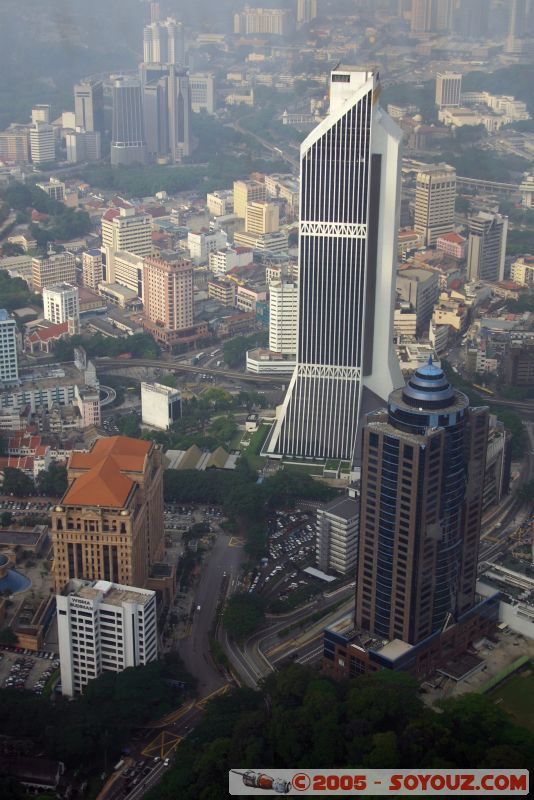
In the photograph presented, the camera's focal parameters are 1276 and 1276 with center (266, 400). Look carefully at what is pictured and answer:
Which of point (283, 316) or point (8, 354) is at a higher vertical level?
point (283, 316)

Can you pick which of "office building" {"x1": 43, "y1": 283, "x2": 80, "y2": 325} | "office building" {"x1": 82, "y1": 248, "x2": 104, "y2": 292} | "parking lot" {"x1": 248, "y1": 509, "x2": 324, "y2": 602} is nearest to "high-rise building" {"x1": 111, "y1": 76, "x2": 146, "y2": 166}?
"office building" {"x1": 82, "y1": 248, "x2": 104, "y2": 292}

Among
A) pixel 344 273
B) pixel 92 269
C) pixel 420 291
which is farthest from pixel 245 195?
pixel 344 273

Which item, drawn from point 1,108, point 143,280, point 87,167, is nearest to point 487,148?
point 87,167

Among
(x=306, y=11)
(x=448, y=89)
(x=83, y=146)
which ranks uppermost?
(x=306, y=11)

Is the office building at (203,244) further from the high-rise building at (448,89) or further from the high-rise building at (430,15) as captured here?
the high-rise building at (448,89)

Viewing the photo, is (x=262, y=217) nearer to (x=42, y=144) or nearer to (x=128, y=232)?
(x=128, y=232)

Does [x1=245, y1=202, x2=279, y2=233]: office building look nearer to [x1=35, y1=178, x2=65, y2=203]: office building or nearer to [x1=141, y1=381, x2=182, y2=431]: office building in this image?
[x1=35, y1=178, x2=65, y2=203]: office building
